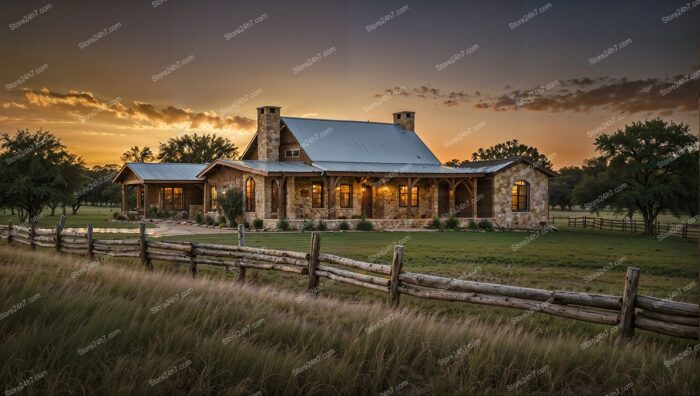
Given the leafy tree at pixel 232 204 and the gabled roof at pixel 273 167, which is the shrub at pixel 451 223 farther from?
the leafy tree at pixel 232 204

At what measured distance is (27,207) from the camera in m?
30.9

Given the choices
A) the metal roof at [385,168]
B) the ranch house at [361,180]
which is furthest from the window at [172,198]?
the metal roof at [385,168]

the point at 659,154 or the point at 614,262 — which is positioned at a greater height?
the point at 659,154

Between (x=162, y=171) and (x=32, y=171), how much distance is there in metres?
11.3

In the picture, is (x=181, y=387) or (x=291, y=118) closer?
(x=181, y=387)

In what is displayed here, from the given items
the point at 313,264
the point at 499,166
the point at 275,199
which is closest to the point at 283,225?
the point at 275,199

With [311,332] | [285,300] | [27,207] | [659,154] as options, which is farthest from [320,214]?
[311,332]

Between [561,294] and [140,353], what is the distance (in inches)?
216

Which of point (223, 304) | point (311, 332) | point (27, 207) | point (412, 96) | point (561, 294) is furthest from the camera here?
point (412, 96)

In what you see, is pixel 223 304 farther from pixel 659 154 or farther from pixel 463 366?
pixel 659 154

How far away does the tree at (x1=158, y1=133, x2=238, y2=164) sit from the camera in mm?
69875

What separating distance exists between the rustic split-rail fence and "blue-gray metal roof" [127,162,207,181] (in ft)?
82.7

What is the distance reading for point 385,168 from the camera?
107 ft

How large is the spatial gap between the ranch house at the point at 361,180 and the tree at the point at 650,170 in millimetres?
3928
